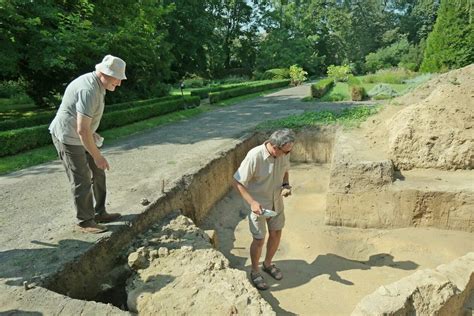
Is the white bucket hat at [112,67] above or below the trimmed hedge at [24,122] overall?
above

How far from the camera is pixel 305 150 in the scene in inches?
412

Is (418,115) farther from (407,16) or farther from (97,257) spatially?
(407,16)

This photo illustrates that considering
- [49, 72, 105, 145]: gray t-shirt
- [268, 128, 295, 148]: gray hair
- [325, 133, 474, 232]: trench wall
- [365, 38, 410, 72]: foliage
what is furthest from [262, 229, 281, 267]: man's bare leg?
[365, 38, 410, 72]: foliage

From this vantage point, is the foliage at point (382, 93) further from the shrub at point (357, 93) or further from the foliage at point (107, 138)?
the foliage at point (107, 138)

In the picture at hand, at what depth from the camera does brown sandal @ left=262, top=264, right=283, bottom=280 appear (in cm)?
508

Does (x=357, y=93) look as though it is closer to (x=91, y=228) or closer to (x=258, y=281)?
(x=258, y=281)

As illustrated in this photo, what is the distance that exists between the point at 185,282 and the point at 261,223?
1.31 m

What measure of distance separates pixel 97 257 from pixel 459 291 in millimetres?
4015

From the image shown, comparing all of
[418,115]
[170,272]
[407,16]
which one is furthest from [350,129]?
[407,16]

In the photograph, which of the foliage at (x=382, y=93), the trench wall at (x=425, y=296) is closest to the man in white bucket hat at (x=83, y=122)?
the trench wall at (x=425, y=296)

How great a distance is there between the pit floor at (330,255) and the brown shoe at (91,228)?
219cm

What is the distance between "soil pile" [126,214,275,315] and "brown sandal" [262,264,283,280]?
1041 millimetres

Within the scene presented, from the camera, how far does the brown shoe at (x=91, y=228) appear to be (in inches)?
172

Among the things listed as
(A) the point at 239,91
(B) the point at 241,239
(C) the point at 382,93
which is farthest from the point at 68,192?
(A) the point at 239,91
